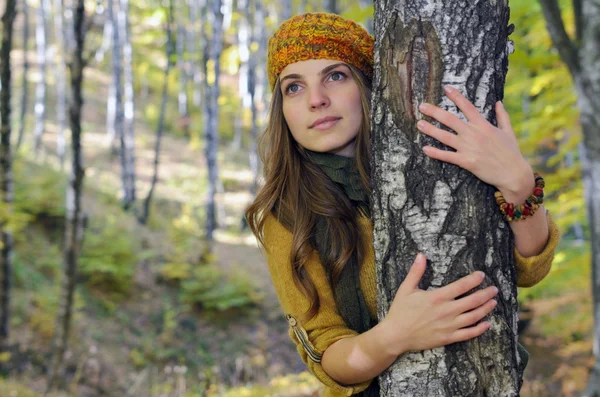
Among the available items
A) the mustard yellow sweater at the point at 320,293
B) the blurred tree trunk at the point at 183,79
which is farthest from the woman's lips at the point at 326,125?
the blurred tree trunk at the point at 183,79

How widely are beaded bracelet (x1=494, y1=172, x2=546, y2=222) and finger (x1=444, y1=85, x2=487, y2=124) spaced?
20 cm

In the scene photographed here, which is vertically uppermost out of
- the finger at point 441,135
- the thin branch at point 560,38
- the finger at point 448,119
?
the thin branch at point 560,38

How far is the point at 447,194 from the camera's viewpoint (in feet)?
4.68

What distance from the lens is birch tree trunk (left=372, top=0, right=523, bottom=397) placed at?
55.8 inches

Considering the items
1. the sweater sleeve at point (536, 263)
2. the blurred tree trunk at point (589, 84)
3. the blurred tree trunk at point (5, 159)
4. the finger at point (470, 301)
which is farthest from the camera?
the blurred tree trunk at point (5, 159)

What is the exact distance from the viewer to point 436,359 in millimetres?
1446

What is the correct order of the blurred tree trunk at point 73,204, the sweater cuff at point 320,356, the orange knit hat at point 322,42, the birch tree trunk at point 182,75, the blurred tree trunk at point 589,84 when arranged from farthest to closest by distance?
the birch tree trunk at point 182,75 < the blurred tree trunk at point 73,204 < the blurred tree trunk at point 589,84 < the orange knit hat at point 322,42 < the sweater cuff at point 320,356

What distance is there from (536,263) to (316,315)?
2.16 ft

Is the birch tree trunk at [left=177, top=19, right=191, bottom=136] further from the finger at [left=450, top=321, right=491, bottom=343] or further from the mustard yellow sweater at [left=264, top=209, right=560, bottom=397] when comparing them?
the finger at [left=450, top=321, right=491, bottom=343]

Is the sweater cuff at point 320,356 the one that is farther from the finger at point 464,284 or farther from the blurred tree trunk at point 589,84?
the blurred tree trunk at point 589,84

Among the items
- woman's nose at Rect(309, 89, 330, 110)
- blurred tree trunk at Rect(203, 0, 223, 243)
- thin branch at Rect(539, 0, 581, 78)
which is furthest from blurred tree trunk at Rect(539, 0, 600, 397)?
blurred tree trunk at Rect(203, 0, 223, 243)

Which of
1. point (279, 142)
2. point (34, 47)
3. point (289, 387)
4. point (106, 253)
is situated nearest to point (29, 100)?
point (34, 47)

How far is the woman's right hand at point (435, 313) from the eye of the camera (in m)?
1.39

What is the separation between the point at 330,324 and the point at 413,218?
0.47m
